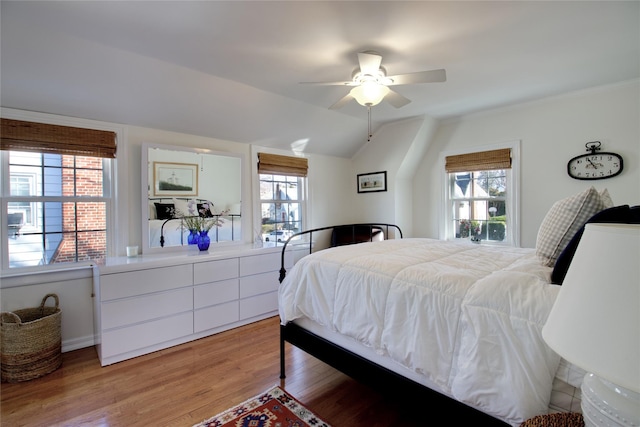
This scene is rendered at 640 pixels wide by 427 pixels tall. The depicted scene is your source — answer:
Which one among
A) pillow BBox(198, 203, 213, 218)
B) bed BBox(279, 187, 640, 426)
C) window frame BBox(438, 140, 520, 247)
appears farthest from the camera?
window frame BBox(438, 140, 520, 247)

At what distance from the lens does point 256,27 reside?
77.9 inches

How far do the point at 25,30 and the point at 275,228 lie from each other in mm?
2902

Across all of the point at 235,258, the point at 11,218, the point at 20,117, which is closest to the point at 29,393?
the point at 11,218

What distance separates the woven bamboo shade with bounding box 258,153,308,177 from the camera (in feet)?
12.8

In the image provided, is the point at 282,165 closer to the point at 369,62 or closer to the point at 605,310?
the point at 369,62

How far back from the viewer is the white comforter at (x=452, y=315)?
112 cm

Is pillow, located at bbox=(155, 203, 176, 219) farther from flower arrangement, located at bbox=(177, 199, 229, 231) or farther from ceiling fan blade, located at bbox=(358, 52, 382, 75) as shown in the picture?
ceiling fan blade, located at bbox=(358, 52, 382, 75)

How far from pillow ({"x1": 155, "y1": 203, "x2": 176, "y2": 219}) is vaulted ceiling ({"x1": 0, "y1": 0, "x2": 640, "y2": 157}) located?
81cm

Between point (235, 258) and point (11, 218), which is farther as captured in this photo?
point (235, 258)

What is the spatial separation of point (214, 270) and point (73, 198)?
54.8 inches

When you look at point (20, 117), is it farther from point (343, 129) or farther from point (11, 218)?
point (343, 129)

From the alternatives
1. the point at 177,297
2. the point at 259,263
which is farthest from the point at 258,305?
the point at 177,297

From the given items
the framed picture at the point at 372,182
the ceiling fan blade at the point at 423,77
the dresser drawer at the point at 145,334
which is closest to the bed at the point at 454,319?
the ceiling fan blade at the point at 423,77

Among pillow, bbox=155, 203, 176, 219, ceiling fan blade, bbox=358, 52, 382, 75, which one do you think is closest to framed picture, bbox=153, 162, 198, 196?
pillow, bbox=155, 203, 176, 219
